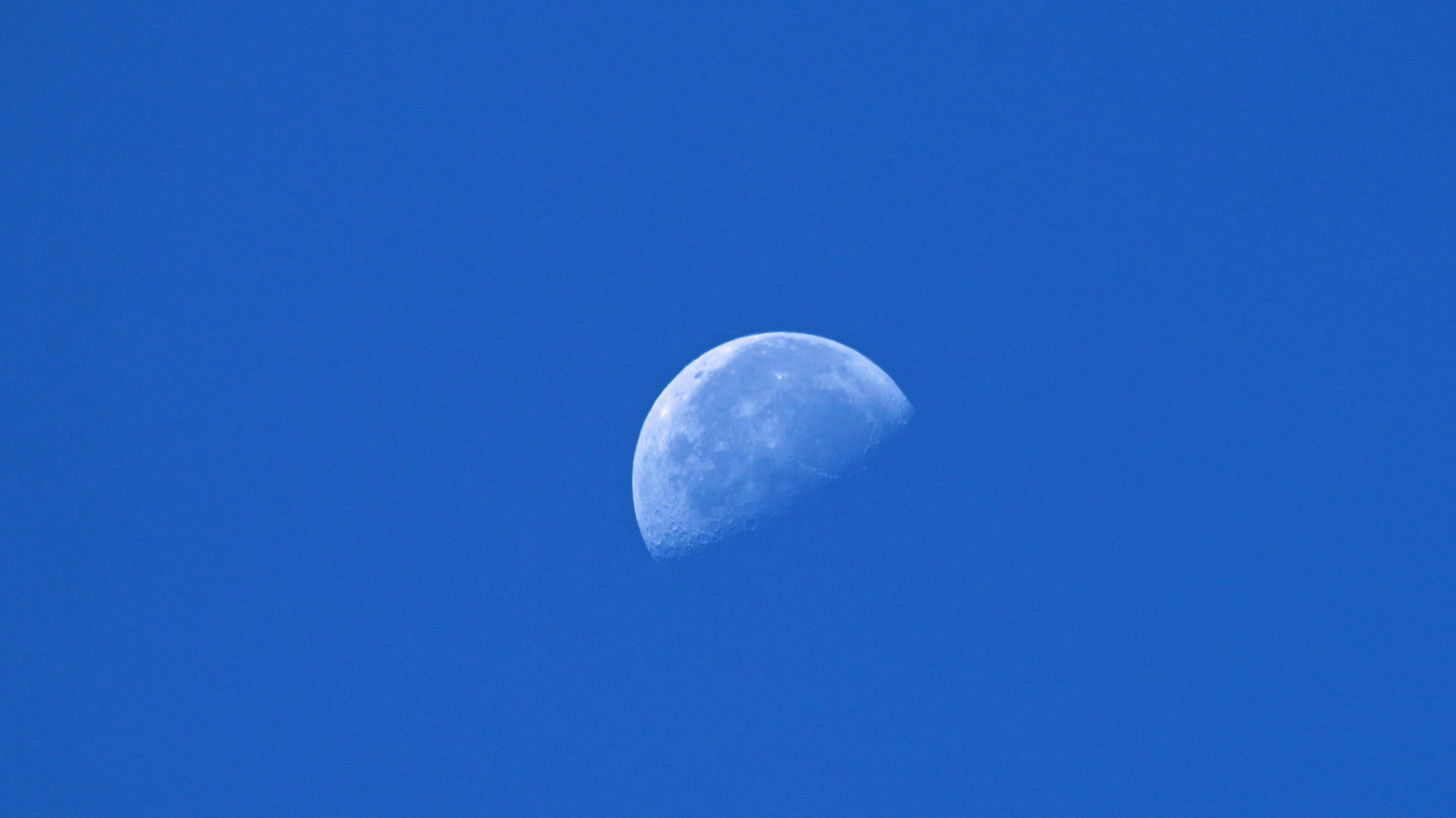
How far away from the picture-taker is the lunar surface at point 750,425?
1360cm

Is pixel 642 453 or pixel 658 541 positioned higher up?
pixel 642 453

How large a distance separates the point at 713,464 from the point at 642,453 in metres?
1.91

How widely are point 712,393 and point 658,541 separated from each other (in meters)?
Answer: 1.82

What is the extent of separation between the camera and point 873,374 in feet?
49.6

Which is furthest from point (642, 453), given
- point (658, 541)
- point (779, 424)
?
point (779, 424)

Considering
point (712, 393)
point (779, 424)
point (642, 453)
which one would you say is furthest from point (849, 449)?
point (642, 453)

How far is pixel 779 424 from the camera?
45.1 feet

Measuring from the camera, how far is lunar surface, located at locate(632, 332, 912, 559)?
13602 millimetres

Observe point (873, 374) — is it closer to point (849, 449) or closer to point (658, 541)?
point (849, 449)

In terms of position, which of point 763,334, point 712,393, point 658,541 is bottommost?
point 658,541

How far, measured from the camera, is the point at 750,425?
1379cm

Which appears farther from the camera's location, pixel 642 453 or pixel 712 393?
pixel 642 453

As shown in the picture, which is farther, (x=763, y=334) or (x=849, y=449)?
(x=763, y=334)

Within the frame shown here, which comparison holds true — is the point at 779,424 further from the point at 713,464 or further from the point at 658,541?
the point at 658,541
